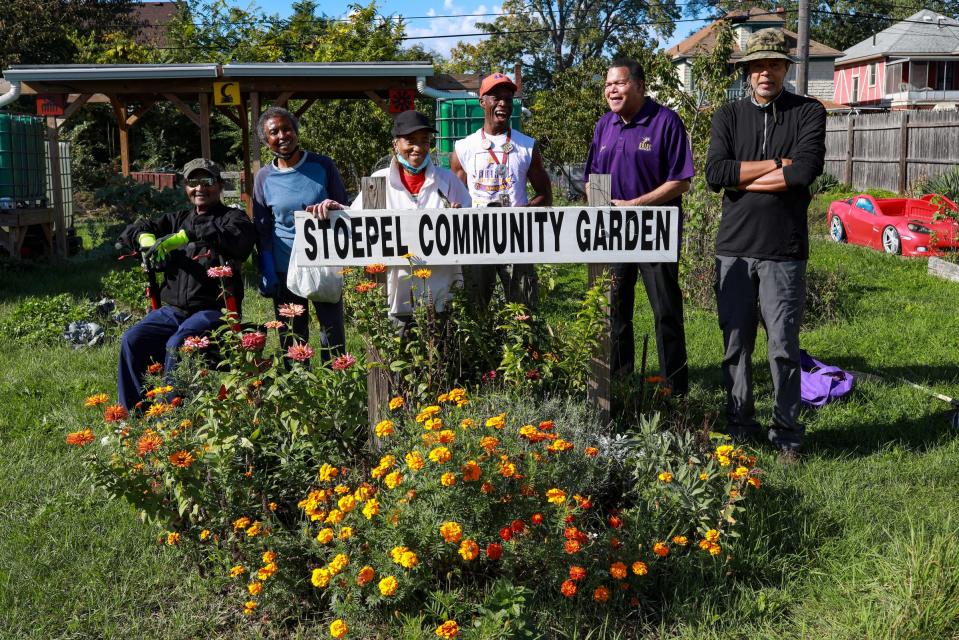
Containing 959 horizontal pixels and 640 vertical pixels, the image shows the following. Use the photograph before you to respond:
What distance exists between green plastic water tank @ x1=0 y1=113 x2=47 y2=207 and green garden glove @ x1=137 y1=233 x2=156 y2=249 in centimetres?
850

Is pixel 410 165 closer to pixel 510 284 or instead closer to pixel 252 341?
pixel 510 284

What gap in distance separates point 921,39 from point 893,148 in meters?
31.3

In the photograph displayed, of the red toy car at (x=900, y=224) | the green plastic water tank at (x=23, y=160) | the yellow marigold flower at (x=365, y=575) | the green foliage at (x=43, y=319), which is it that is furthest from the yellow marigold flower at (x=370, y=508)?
the green plastic water tank at (x=23, y=160)

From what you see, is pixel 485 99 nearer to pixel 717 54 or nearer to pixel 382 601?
pixel 382 601

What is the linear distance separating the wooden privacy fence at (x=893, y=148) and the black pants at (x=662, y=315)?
1527 centimetres

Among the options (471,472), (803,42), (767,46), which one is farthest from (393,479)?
(803,42)

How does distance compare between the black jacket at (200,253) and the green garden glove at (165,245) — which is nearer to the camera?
the green garden glove at (165,245)

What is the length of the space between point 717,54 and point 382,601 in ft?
21.9

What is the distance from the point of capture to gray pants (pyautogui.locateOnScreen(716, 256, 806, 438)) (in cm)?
419

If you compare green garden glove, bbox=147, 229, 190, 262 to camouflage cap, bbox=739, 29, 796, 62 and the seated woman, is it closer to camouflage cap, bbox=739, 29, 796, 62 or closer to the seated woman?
the seated woman

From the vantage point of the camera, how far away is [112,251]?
12680 millimetres

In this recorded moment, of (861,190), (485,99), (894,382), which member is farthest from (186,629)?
(861,190)

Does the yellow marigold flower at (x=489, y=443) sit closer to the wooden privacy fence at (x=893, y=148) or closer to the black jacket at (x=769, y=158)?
the black jacket at (x=769, y=158)

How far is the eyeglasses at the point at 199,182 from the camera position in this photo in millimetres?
4707
